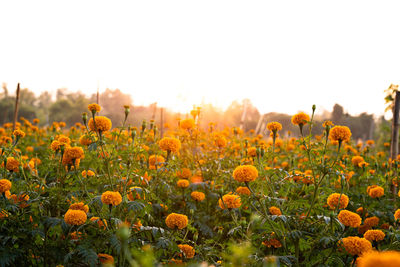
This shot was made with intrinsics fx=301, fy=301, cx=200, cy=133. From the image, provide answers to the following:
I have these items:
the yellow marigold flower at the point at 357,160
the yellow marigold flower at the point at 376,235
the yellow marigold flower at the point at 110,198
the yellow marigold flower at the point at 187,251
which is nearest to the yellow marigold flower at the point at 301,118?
the yellow marigold flower at the point at 376,235

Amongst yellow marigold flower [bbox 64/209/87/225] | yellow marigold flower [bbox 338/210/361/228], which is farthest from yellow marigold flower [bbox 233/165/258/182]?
yellow marigold flower [bbox 64/209/87/225]

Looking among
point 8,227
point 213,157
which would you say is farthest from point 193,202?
point 8,227

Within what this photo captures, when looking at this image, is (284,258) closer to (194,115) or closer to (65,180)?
(65,180)

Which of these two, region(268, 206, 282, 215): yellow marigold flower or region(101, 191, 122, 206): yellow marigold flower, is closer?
region(101, 191, 122, 206): yellow marigold flower

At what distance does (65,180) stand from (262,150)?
1.83m

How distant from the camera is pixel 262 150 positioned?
2.75 m

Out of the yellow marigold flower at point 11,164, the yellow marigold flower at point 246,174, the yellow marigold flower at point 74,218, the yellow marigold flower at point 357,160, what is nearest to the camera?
the yellow marigold flower at point 74,218

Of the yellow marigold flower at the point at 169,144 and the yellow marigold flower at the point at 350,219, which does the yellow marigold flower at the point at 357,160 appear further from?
the yellow marigold flower at the point at 169,144

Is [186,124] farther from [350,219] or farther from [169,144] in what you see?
[350,219]

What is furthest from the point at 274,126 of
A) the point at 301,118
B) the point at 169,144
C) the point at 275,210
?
the point at 169,144

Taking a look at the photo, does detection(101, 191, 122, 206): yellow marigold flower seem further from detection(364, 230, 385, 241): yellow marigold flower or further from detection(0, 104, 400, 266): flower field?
detection(364, 230, 385, 241): yellow marigold flower

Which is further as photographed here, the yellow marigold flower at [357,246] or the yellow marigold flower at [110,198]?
the yellow marigold flower at [110,198]

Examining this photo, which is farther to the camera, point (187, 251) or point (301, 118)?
point (301, 118)

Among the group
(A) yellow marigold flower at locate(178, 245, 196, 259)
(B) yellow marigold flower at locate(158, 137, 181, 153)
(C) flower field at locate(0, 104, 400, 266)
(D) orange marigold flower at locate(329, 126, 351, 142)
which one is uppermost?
(D) orange marigold flower at locate(329, 126, 351, 142)
